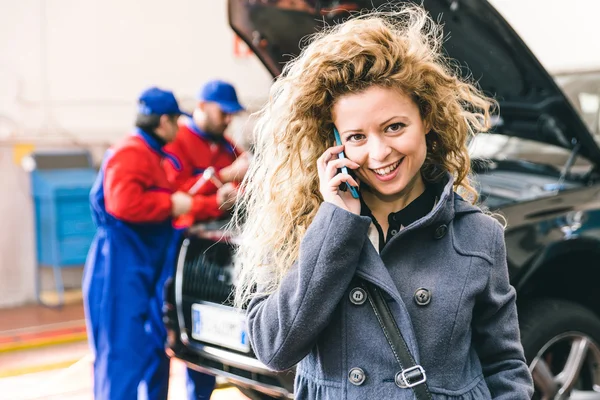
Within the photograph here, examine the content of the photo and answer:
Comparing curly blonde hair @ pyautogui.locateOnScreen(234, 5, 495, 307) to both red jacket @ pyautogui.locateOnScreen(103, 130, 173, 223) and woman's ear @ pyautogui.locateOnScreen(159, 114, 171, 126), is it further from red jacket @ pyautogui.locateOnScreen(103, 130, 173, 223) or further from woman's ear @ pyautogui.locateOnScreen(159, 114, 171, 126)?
woman's ear @ pyautogui.locateOnScreen(159, 114, 171, 126)

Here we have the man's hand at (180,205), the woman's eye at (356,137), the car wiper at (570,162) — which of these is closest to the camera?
the woman's eye at (356,137)

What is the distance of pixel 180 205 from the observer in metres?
3.64

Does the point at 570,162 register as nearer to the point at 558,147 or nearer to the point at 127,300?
the point at 558,147

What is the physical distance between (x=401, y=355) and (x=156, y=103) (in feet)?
8.93

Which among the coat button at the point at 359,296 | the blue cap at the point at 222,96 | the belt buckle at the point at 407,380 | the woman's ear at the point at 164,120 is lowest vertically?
the woman's ear at the point at 164,120

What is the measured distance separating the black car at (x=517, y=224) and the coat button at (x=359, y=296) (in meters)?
1.30

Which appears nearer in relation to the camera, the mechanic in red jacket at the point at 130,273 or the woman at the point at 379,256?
the woman at the point at 379,256

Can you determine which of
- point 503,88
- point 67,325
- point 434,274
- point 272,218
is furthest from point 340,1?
point 67,325

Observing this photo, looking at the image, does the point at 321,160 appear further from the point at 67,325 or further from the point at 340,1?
the point at 67,325

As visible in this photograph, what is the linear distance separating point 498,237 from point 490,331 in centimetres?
19

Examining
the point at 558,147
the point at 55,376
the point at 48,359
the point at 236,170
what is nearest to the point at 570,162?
the point at 558,147

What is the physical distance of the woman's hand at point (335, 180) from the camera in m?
1.45

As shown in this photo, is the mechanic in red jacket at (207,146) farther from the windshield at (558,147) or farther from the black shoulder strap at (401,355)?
the black shoulder strap at (401,355)

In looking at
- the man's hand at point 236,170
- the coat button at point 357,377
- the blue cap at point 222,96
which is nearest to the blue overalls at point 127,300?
the man's hand at point 236,170
